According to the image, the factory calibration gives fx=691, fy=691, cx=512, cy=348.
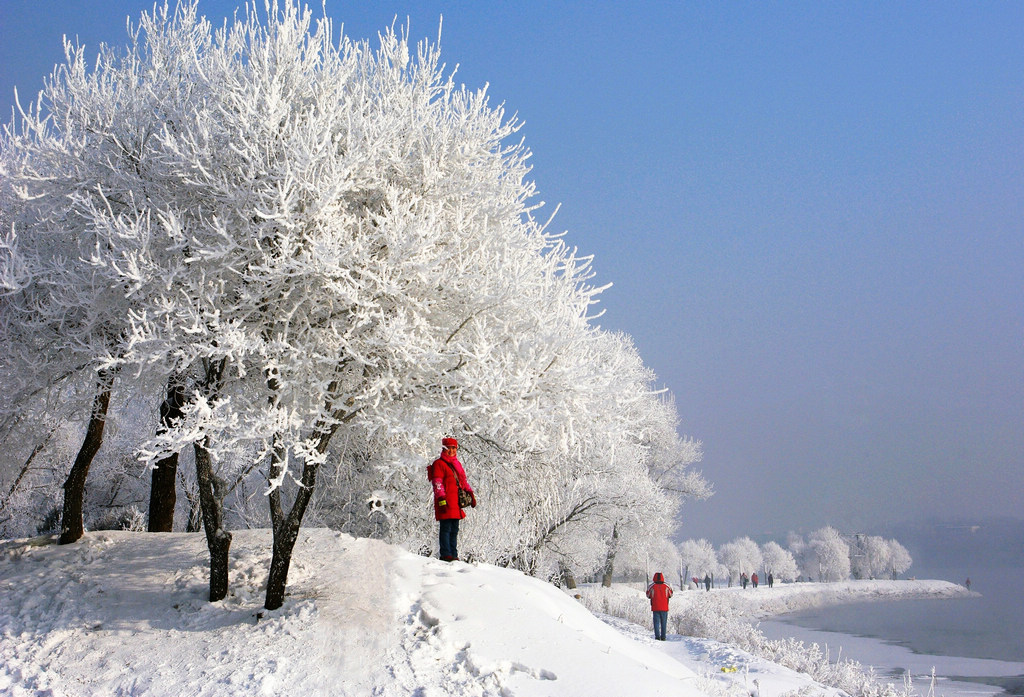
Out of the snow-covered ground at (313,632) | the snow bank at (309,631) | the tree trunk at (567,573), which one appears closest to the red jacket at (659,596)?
the snow-covered ground at (313,632)

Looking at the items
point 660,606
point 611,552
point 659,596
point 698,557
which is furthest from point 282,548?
point 698,557

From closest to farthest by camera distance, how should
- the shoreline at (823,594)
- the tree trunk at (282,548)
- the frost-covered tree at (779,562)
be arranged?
1. the tree trunk at (282,548)
2. the shoreline at (823,594)
3. the frost-covered tree at (779,562)

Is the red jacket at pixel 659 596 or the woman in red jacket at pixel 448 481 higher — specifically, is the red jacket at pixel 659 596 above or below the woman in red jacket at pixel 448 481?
below

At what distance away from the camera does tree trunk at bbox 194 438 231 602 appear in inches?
338

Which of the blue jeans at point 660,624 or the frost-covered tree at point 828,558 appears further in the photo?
the frost-covered tree at point 828,558

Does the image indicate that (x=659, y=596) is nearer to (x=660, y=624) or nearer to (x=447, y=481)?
(x=660, y=624)

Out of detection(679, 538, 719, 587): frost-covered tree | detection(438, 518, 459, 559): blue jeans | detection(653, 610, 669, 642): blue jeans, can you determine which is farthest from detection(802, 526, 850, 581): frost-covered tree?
detection(438, 518, 459, 559): blue jeans

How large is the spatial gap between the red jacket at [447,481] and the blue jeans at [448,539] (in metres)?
0.35

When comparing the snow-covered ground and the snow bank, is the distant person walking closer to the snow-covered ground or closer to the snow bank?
the snow-covered ground

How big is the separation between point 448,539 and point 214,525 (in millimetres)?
3054

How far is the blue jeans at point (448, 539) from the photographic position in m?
9.68

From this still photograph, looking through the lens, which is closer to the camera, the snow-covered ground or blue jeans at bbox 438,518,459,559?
the snow-covered ground

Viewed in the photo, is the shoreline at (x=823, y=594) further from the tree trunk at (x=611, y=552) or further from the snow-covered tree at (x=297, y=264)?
the snow-covered tree at (x=297, y=264)

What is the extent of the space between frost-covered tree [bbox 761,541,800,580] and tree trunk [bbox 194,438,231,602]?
272 feet
